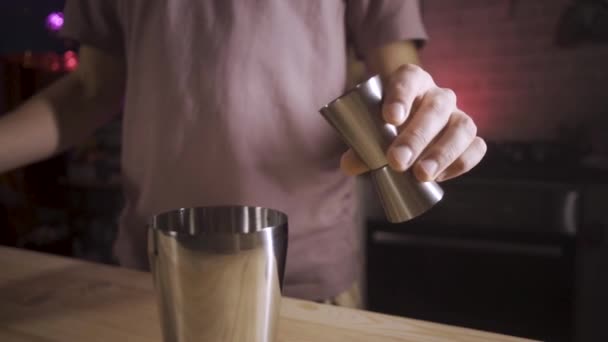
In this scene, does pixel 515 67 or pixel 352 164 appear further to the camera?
pixel 515 67

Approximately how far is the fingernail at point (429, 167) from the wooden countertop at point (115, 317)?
0.15 metres

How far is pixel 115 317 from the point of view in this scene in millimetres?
511

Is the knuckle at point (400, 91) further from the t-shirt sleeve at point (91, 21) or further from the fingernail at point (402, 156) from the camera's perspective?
the t-shirt sleeve at point (91, 21)

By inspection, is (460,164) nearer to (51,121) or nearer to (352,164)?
(352,164)

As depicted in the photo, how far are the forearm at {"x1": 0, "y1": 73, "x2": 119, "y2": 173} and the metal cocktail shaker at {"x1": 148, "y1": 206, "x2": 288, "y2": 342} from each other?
1.63 feet

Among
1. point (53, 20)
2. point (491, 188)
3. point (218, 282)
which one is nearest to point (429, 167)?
point (218, 282)

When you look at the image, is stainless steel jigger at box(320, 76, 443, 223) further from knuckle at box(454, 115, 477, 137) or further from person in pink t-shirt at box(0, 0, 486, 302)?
person in pink t-shirt at box(0, 0, 486, 302)

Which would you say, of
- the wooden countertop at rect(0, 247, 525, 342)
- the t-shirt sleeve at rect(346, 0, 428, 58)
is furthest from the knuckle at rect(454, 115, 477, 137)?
the t-shirt sleeve at rect(346, 0, 428, 58)

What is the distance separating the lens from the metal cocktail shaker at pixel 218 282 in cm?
36

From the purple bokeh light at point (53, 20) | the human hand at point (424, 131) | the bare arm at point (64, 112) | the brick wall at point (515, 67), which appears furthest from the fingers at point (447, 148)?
the purple bokeh light at point (53, 20)

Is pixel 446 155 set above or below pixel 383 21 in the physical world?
below

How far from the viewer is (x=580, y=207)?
156 cm

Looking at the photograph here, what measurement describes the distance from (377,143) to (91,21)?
0.65 meters

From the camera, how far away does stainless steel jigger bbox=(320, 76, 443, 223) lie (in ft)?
1.33
